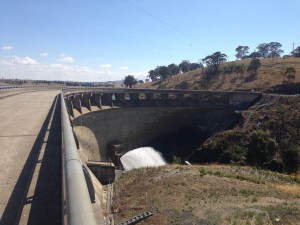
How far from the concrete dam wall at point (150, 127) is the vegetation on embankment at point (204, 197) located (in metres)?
24.5

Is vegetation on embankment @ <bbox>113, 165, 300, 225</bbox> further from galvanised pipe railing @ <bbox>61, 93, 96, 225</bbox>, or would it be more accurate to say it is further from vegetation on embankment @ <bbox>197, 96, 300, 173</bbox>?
vegetation on embankment @ <bbox>197, 96, 300, 173</bbox>

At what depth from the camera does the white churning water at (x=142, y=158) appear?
57.5 meters

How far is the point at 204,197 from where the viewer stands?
21.8 metres

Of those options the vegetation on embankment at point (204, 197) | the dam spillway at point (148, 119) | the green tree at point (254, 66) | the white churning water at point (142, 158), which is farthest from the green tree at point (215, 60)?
the vegetation on embankment at point (204, 197)

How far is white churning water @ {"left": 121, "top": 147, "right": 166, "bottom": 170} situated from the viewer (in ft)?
189

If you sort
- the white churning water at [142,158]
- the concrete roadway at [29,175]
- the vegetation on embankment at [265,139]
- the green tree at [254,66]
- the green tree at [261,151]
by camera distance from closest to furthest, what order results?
the concrete roadway at [29,175]
the vegetation on embankment at [265,139]
the green tree at [261,151]
the white churning water at [142,158]
the green tree at [254,66]

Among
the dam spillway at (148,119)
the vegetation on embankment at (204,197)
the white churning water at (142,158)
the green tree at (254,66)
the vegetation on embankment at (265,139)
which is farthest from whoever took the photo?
the green tree at (254,66)

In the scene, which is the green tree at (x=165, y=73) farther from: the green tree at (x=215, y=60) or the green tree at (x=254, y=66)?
the green tree at (x=254, y=66)

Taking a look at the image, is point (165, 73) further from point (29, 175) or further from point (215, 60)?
point (29, 175)

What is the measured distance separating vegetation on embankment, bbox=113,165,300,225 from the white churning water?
28247 millimetres

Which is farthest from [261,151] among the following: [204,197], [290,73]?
[290,73]

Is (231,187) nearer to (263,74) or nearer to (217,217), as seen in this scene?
(217,217)

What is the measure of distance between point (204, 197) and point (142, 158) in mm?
40823

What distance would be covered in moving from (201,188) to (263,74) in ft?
301
